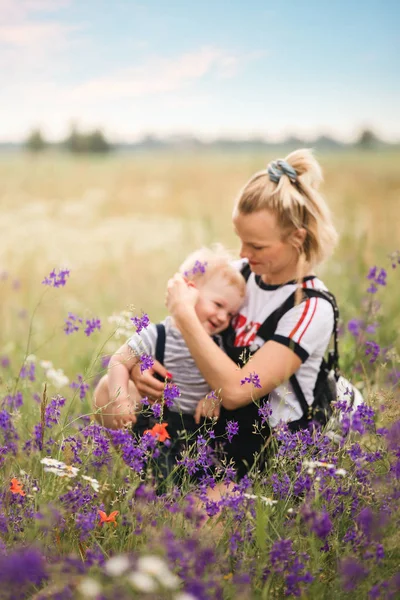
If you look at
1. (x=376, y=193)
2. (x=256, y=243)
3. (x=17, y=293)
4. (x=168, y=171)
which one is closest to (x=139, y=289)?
(x=17, y=293)

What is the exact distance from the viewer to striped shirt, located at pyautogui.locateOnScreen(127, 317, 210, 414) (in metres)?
3.07

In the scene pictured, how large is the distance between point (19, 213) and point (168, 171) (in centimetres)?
1434

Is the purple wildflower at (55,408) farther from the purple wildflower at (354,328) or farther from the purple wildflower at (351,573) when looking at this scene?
the purple wildflower at (354,328)

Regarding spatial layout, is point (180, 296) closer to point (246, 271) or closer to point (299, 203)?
point (246, 271)

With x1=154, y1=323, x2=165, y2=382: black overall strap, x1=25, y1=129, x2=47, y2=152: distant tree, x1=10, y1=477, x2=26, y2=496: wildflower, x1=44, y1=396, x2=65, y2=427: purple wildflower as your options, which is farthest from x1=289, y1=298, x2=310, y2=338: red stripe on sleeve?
x1=25, y1=129, x2=47, y2=152: distant tree

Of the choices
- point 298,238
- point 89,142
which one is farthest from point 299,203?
point 89,142

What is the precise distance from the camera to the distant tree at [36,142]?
61250 mm

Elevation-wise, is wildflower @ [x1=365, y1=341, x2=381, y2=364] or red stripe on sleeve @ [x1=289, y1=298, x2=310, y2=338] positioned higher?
red stripe on sleeve @ [x1=289, y1=298, x2=310, y2=338]

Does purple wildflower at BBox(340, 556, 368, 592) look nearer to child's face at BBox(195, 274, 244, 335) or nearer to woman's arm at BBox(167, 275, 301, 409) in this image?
woman's arm at BBox(167, 275, 301, 409)

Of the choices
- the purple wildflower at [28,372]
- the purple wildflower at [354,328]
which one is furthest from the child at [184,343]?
the purple wildflower at [354,328]

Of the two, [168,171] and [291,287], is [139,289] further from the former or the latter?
[168,171]

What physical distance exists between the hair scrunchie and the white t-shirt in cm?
49

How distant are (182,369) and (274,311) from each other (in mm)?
540

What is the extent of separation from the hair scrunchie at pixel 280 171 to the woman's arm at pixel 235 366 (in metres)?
0.76
